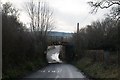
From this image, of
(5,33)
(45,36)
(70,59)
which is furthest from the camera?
(70,59)

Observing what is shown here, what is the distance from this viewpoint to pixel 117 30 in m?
43.0

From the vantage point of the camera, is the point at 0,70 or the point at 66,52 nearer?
the point at 0,70

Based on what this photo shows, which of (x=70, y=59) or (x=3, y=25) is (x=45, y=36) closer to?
(x=70, y=59)

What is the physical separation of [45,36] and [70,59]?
600 inches

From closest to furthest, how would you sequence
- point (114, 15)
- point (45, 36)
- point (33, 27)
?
point (114, 15), point (33, 27), point (45, 36)

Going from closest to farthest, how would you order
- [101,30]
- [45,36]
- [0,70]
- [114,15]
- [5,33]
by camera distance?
[0,70] < [5,33] < [114,15] < [101,30] < [45,36]

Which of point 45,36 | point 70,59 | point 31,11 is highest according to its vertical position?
point 31,11

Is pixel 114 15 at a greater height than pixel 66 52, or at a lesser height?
greater

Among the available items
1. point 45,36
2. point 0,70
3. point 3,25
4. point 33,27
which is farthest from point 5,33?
point 45,36

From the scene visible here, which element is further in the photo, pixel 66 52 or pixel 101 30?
pixel 66 52

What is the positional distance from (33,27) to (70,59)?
890 inches

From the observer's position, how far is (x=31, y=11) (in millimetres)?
79312

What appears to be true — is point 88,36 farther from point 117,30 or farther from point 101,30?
point 117,30

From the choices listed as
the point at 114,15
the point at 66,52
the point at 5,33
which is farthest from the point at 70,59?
the point at 5,33
